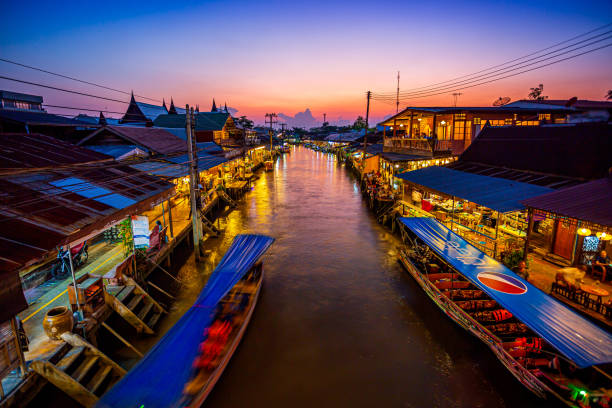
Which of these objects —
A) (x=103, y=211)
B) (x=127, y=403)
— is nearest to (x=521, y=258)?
(x=127, y=403)

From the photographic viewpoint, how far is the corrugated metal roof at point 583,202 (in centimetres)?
882

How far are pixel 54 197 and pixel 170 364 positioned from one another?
6.92 metres

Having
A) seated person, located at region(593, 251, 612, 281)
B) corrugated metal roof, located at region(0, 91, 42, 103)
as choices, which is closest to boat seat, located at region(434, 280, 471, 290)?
seated person, located at region(593, 251, 612, 281)

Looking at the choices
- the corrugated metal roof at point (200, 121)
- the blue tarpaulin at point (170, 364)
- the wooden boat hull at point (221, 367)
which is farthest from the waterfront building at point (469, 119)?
the corrugated metal roof at point (200, 121)

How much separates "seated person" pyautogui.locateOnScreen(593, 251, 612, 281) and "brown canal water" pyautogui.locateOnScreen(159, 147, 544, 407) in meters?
5.98

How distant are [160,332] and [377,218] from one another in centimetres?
1858

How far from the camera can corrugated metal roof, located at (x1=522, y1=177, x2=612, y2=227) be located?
8820 mm

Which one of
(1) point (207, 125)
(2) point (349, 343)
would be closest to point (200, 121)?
(1) point (207, 125)

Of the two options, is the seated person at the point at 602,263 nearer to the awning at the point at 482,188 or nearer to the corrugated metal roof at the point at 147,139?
the awning at the point at 482,188

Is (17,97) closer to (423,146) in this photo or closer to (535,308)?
(423,146)

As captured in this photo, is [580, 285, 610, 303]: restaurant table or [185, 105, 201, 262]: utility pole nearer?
[580, 285, 610, 303]: restaurant table

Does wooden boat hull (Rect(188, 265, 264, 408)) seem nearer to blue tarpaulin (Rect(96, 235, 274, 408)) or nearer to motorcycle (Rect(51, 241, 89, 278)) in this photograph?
blue tarpaulin (Rect(96, 235, 274, 408))

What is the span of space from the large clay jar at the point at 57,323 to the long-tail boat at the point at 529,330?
1125 cm

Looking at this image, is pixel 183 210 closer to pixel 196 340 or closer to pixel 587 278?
pixel 196 340
